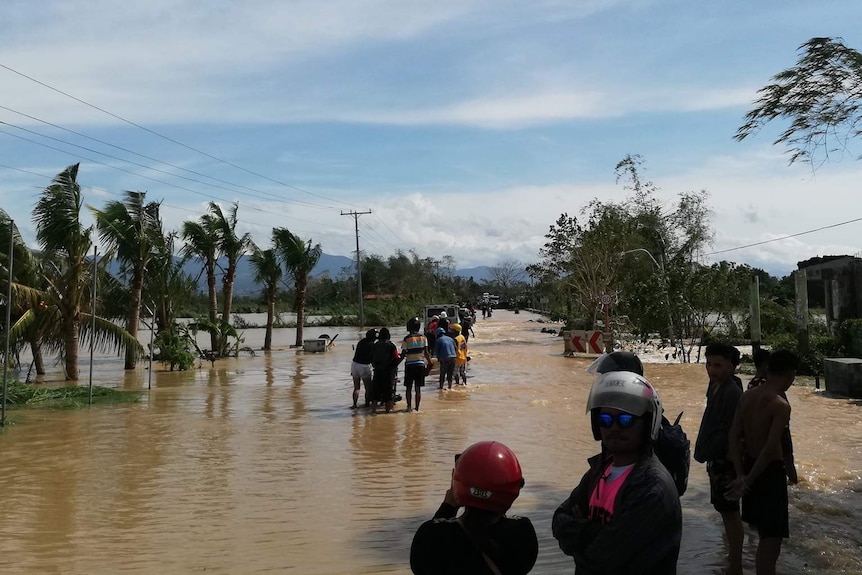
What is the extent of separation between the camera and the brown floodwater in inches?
269

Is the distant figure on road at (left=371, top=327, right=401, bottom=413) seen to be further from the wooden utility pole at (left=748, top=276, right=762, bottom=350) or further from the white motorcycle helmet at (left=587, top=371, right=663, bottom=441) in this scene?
the white motorcycle helmet at (left=587, top=371, right=663, bottom=441)

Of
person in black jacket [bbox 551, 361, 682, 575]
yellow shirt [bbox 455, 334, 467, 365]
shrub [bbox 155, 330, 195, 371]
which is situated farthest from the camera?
shrub [bbox 155, 330, 195, 371]

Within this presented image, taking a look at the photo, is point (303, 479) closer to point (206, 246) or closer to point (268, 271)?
point (206, 246)

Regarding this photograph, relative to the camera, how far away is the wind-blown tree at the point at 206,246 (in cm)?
3150

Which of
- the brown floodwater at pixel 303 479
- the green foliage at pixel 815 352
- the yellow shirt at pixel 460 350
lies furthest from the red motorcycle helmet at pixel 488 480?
the green foliage at pixel 815 352

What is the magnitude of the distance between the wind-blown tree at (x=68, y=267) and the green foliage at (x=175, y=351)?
126 inches

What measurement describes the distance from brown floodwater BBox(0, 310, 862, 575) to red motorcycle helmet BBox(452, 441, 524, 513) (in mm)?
4001

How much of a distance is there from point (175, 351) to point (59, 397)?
26.7ft

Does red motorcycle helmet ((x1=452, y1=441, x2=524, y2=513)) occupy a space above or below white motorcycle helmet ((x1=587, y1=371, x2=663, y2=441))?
below

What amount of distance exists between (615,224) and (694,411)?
28607 millimetres

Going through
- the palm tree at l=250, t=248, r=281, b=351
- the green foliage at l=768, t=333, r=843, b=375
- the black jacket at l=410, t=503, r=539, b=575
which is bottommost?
the green foliage at l=768, t=333, r=843, b=375

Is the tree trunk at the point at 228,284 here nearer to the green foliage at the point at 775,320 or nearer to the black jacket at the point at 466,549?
the green foliage at the point at 775,320

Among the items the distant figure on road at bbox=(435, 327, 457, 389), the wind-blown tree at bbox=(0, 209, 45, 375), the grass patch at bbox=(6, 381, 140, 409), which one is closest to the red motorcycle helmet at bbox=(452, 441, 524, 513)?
the distant figure on road at bbox=(435, 327, 457, 389)

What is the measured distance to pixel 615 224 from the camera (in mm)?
42969
